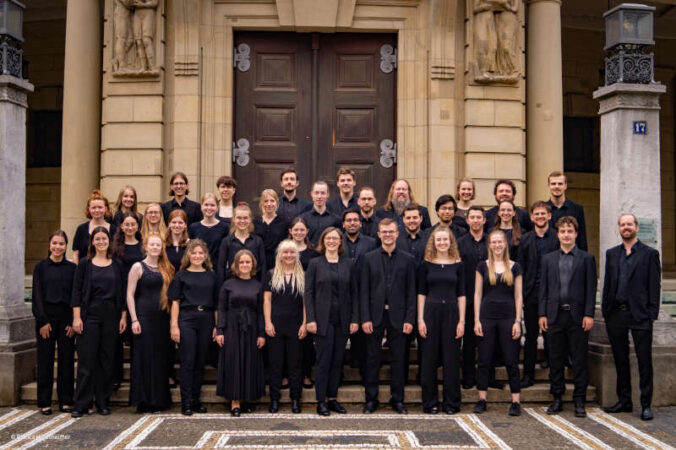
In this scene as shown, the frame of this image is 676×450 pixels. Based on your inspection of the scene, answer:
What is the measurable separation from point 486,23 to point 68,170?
6.76m

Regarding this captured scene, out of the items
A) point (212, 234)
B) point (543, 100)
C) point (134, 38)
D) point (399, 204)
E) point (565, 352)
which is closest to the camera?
point (565, 352)

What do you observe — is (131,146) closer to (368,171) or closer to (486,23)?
(368,171)

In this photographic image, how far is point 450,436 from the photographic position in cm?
658

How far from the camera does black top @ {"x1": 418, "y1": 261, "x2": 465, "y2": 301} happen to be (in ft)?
24.6

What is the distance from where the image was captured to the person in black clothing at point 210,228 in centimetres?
810

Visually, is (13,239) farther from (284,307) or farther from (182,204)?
(284,307)

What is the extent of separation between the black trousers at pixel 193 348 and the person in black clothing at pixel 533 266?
3.45 metres

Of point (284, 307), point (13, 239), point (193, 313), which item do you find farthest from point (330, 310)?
point (13, 239)

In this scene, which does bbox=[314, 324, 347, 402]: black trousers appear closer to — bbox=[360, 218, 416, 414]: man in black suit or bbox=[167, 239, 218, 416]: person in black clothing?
bbox=[360, 218, 416, 414]: man in black suit

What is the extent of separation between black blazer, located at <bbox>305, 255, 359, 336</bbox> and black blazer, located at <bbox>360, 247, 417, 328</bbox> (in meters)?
0.11

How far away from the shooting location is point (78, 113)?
11047 mm

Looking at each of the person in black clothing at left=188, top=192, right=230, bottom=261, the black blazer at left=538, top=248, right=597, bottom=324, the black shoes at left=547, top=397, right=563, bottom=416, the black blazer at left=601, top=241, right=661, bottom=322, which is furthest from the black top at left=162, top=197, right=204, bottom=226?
the black blazer at left=601, top=241, right=661, bottom=322

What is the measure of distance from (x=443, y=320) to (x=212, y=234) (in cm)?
274

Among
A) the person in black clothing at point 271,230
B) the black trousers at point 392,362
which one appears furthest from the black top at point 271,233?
the black trousers at point 392,362
